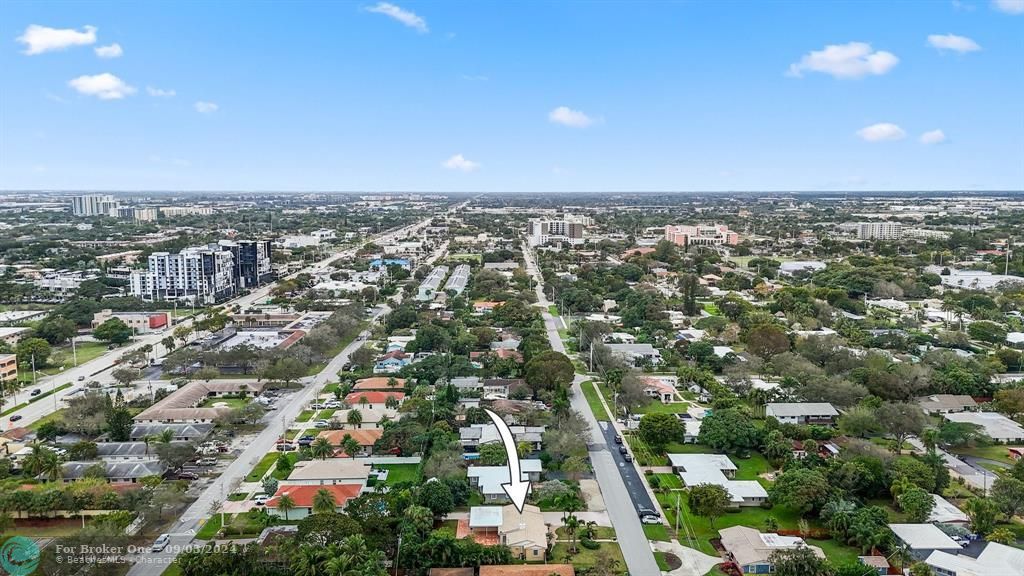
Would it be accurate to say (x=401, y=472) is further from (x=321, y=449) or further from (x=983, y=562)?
(x=983, y=562)

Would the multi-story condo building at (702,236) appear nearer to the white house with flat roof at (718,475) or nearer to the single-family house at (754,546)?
the white house with flat roof at (718,475)

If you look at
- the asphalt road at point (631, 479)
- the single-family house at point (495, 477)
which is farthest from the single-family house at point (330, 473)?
the asphalt road at point (631, 479)

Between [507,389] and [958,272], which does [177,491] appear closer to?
[507,389]

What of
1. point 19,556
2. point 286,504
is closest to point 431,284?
point 286,504

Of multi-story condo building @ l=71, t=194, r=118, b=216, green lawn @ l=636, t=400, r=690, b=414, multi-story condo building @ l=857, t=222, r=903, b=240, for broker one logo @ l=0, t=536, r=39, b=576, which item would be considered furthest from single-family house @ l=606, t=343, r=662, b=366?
multi-story condo building @ l=71, t=194, r=118, b=216

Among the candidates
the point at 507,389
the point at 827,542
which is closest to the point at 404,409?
the point at 507,389

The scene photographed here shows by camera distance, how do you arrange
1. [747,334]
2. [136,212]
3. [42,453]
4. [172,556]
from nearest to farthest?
[172,556] → [42,453] → [747,334] → [136,212]

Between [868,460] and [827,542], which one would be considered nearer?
[827,542]
